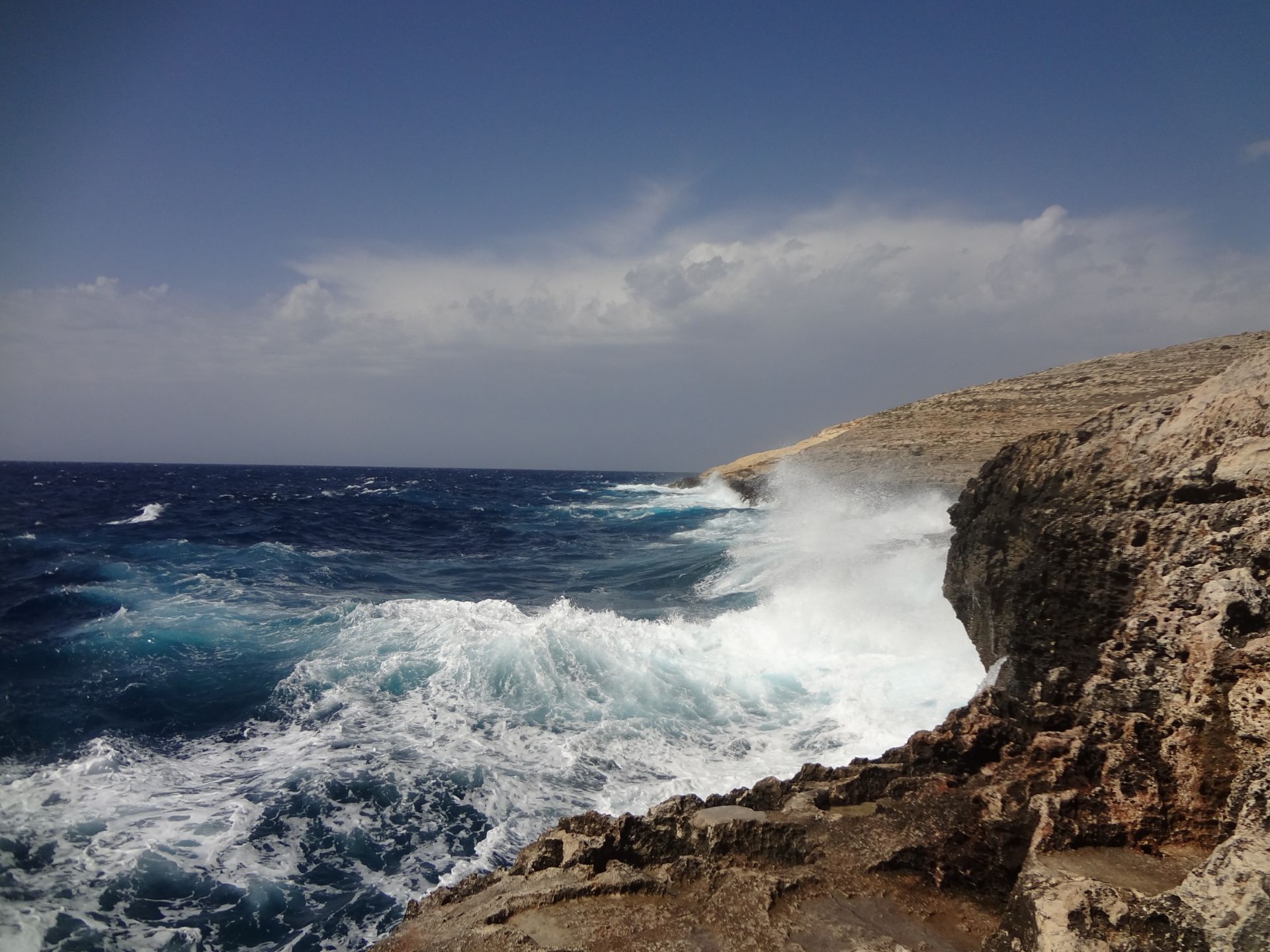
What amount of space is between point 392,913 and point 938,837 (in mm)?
3956

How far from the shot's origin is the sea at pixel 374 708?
17.7 ft

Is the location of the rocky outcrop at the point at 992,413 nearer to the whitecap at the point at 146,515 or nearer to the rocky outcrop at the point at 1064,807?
the rocky outcrop at the point at 1064,807

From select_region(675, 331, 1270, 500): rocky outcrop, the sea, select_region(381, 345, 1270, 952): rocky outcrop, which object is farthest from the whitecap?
select_region(381, 345, 1270, 952): rocky outcrop

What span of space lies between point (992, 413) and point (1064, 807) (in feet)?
61.8

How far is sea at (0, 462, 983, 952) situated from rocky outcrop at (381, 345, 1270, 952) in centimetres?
234

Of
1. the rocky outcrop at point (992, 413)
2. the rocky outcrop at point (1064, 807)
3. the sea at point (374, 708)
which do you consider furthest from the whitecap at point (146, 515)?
the rocky outcrop at point (1064, 807)

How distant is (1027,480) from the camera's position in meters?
5.37

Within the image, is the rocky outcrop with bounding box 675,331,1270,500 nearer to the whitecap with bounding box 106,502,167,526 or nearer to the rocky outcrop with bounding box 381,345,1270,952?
the rocky outcrop with bounding box 381,345,1270,952

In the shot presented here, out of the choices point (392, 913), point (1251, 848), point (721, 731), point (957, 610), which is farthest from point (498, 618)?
point (1251, 848)

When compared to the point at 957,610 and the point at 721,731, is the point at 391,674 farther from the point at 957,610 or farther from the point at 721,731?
the point at 957,610

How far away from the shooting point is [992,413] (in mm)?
19812

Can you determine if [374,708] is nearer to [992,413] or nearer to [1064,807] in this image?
[1064,807]

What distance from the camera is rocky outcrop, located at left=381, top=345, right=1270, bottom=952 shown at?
2.60 meters

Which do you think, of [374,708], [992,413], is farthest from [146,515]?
[992,413]
